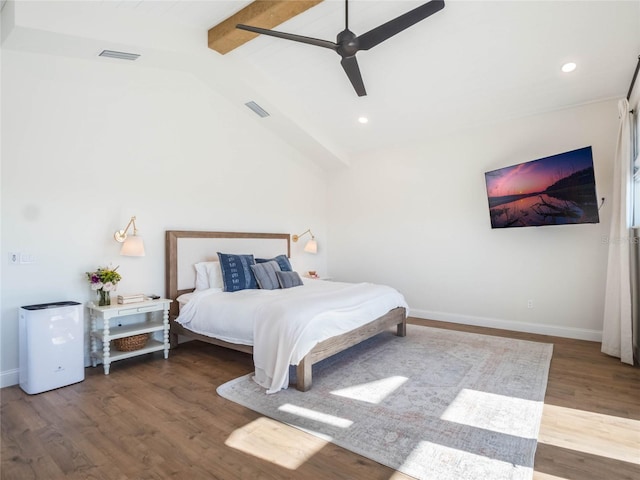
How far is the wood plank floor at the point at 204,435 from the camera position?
1939mm

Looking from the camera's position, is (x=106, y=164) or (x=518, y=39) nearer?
(x=518, y=39)

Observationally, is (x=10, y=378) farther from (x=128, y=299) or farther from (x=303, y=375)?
(x=303, y=375)

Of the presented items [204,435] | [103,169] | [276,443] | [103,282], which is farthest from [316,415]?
[103,169]

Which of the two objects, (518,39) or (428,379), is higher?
(518,39)

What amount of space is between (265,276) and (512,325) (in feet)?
11.3

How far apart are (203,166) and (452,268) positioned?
3.93 metres

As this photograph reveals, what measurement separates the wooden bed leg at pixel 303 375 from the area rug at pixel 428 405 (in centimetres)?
5

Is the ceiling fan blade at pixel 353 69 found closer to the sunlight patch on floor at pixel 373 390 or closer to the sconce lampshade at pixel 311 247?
the sunlight patch on floor at pixel 373 390

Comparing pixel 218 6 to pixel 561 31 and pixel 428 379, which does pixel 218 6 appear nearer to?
pixel 561 31

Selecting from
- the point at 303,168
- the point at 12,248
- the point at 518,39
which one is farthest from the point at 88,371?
the point at 518,39

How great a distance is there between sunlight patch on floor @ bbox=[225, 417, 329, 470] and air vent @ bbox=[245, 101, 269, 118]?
13.4 feet

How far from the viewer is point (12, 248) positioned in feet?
10.4

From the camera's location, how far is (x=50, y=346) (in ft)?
9.90

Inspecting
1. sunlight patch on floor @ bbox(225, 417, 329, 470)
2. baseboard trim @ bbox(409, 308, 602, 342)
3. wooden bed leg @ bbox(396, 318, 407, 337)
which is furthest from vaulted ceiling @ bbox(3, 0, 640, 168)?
sunlight patch on floor @ bbox(225, 417, 329, 470)
